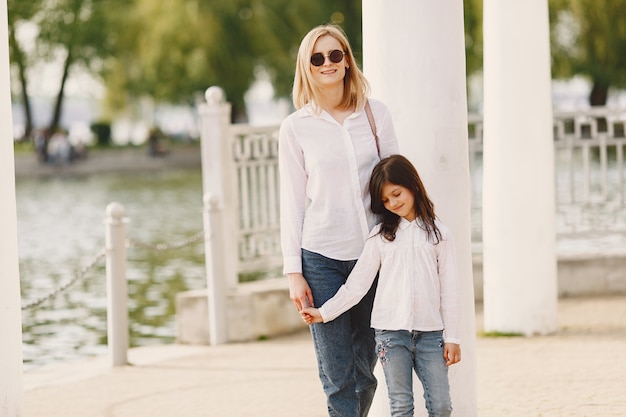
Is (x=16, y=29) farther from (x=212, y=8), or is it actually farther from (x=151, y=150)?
(x=212, y=8)

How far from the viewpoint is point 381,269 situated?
17.0 feet

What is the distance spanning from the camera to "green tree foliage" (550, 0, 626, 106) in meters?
33.7

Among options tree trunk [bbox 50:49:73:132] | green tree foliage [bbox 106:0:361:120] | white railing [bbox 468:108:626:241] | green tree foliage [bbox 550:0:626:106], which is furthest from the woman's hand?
tree trunk [bbox 50:49:73:132]

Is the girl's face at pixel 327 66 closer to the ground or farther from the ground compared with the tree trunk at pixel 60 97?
closer to the ground

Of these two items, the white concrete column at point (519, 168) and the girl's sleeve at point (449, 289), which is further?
the white concrete column at point (519, 168)

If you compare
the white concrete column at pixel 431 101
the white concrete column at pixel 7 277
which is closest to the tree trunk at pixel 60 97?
the white concrete column at pixel 7 277

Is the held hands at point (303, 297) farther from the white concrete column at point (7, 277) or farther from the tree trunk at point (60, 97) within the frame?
the tree trunk at point (60, 97)

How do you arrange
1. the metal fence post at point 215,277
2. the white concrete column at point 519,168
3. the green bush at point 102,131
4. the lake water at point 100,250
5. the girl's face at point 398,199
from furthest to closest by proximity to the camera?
the green bush at point 102,131, the lake water at point 100,250, the metal fence post at point 215,277, the white concrete column at point 519,168, the girl's face at point 398,199

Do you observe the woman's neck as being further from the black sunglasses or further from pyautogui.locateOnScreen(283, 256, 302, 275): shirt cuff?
pyautogui.locateOnScreen(283, 256, 302, 275): shirt cuff

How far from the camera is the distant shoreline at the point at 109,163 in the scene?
47.2m

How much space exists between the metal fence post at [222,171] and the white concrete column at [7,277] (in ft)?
14.8

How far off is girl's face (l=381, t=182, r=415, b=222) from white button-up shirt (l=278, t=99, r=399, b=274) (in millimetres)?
120

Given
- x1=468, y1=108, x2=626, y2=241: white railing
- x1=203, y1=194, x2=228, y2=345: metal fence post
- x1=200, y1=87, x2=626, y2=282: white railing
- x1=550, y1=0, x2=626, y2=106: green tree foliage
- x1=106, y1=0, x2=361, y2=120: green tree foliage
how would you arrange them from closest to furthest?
x1=203, y1=194, x2=228, y2=345: metal fence post < x1=200, y1=87, x2=626, y2=282: white railing < x1=468, y1=108, x2=626, y2=241: white railing < x1=550, y1=0, x2=626, y2=106: green tree foliage < x1=106, y1=0, x2=361, y2=120: green tree foliage

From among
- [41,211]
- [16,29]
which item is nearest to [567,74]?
[41,211]
